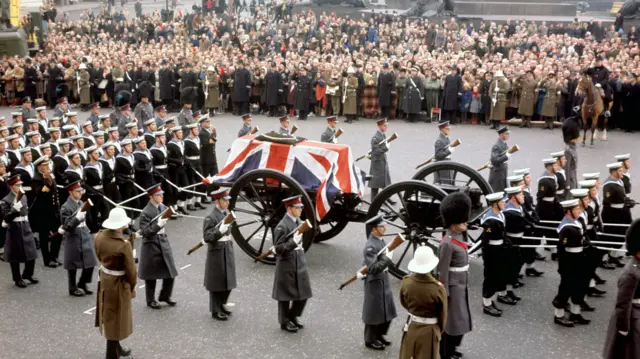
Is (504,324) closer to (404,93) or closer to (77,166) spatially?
(77,166)

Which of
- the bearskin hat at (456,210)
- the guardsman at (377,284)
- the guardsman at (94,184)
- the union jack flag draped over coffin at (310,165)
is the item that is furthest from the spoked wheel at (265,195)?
the bearskin hat at (456,210)

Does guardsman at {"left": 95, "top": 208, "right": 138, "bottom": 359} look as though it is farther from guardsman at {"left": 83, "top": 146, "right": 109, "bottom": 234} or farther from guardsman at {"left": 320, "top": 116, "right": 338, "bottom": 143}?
guardsman at {"left": 320, "top": 116, "right": 338, "bottom": 143}

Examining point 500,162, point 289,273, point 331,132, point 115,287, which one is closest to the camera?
point 115,287

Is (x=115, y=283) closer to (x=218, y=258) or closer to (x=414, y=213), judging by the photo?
(x=218, y=258)

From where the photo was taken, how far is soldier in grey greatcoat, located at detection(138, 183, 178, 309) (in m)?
8.85

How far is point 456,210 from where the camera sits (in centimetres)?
757

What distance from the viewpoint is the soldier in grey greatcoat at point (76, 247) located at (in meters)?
9.24

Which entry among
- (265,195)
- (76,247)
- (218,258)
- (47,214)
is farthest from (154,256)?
(47,214)

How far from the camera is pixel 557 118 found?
1997 cm

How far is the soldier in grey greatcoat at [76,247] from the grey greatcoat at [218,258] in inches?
59.6

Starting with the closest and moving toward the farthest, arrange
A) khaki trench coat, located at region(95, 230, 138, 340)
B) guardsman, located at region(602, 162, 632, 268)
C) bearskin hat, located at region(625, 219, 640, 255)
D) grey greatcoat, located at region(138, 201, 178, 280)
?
bearskin hat, located at region(625, 219, 640, 255) < khaki trench coat, located at region(95, 230, 138, 340) < grey greatcoat, located at region(138, 201, 178, 280) < guardsman, located at region(602, 162, 632, 268)

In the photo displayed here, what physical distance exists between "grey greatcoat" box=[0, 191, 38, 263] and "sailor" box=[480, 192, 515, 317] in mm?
5428

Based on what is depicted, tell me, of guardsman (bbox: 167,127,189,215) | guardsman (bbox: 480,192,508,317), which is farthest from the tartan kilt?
guardsman (bbox: 480,192,508,317)

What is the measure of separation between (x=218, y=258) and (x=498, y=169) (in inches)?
211
